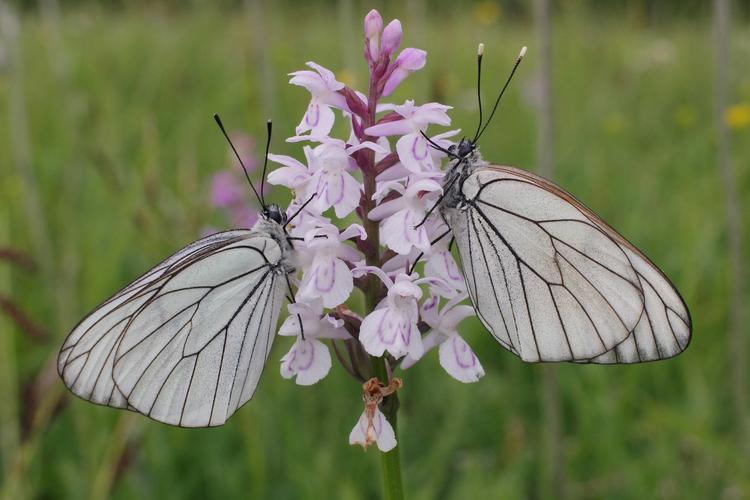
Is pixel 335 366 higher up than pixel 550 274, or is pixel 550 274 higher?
pixel 550 274

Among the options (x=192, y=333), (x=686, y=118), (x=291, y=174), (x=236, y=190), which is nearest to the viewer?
(x=291, y=174)

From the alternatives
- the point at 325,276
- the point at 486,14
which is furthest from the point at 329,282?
the point at 486,14

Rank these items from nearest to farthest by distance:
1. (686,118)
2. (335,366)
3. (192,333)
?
1. (192,333)
2. (335,366)
3. (686,118)

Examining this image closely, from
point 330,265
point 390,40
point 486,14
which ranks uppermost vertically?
point 486,14

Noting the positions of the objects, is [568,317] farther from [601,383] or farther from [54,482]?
[54,482]

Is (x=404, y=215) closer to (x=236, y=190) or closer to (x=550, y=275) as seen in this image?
(x=550, y=275)

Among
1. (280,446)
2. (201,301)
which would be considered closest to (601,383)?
(280,446)

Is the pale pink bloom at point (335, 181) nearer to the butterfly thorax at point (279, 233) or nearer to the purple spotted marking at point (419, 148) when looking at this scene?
the purple spotted marking at point (419, 148)
